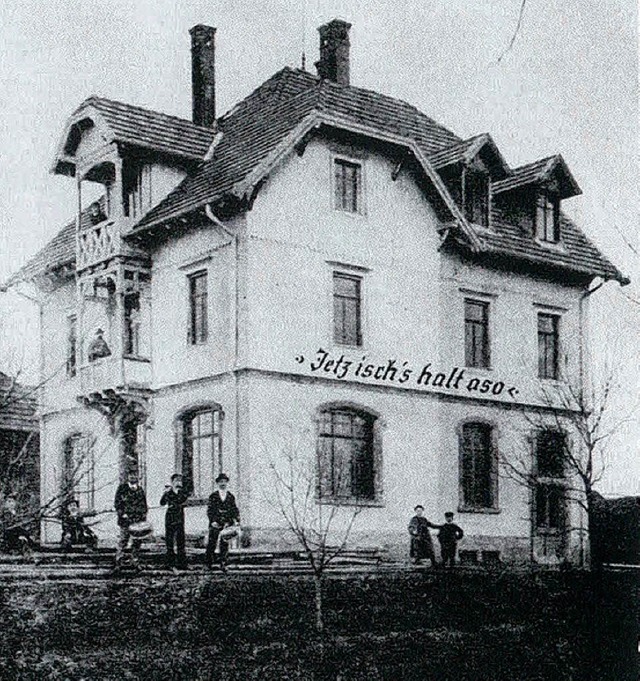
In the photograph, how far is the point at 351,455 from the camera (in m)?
23.4

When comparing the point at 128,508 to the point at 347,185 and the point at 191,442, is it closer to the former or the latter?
the point at 191,442

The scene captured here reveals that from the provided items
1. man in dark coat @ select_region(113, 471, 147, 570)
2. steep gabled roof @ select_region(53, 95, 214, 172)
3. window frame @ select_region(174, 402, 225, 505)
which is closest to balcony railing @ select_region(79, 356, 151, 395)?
window frame @ select_region(174, 402, 225, 505)

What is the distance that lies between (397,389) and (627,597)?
642 centimetres

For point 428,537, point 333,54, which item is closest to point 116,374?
point 428,537

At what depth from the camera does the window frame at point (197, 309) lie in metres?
23.3

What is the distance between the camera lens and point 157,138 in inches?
958

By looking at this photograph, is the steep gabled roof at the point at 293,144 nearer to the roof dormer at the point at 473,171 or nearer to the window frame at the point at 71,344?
the roof dormer at the point at 473,171

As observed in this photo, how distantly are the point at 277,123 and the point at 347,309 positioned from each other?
3929mm

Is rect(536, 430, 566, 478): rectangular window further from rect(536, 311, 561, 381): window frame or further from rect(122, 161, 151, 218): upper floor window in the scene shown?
rect(122, 161, 151, 218): upper floor window

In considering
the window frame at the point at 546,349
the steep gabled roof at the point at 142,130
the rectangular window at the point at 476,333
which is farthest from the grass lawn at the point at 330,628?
the steep gabled roof at the point at 142,130

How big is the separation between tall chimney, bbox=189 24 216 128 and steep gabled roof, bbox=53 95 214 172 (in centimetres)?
94

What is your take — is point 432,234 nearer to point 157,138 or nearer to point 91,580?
point 157,138

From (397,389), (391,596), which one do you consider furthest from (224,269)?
(391,596)

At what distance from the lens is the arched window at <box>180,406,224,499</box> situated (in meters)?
22.8
